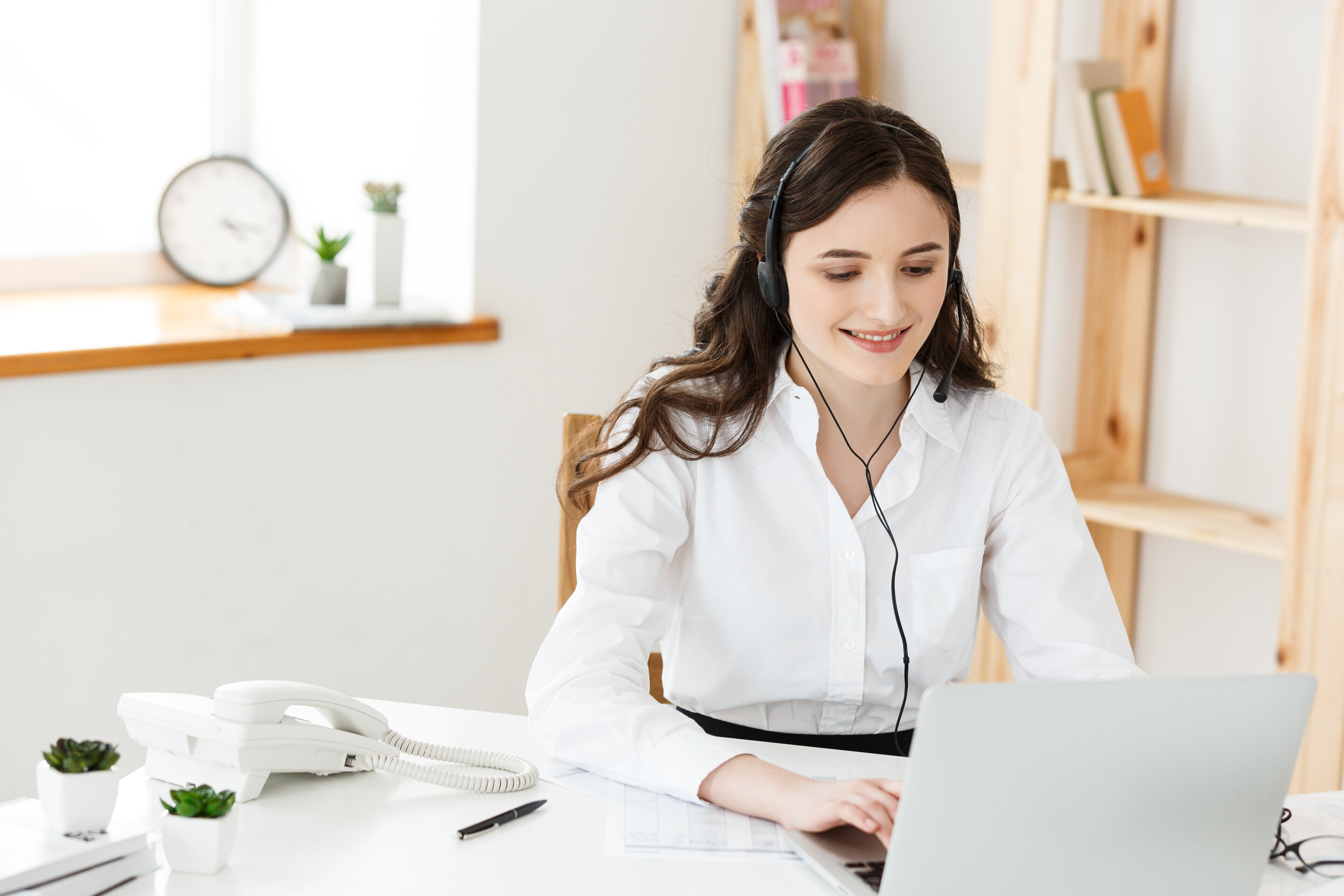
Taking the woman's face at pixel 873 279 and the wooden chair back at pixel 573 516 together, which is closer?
the woman's face at pixel 873 279

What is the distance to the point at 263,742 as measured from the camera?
1.19 meters

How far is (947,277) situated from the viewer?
1547mm

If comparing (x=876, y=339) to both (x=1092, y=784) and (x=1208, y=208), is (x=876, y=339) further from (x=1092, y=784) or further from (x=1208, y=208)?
(x=1208, y=208)

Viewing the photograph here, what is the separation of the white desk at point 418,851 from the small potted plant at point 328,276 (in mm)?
1380

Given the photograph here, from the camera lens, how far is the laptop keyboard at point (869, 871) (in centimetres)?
108

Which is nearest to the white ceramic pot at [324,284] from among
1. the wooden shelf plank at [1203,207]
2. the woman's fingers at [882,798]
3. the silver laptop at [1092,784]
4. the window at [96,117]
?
the window at [96,117]

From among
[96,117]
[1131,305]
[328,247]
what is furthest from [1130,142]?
[96,117]

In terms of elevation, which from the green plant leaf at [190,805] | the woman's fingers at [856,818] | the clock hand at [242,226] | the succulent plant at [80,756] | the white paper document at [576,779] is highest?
the clock hand at [242,226]

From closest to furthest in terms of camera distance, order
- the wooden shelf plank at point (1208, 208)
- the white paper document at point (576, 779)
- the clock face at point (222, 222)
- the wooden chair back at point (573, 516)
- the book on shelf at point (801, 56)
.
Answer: the white paper document at point (576, 779) → the wooden chair back at point (573, 516) → the wooden shelf plank at point (1208, 208) → the clock face at point (222, 222) → the book on shelf at point (801, 56)

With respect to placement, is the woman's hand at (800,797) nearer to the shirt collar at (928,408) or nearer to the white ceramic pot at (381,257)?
the shirt collar at (928,408)

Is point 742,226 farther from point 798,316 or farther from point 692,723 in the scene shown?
point 692,723

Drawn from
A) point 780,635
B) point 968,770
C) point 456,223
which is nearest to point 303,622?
point 456,223

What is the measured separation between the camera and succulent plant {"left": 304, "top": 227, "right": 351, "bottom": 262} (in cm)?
251

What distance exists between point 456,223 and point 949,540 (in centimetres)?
134
